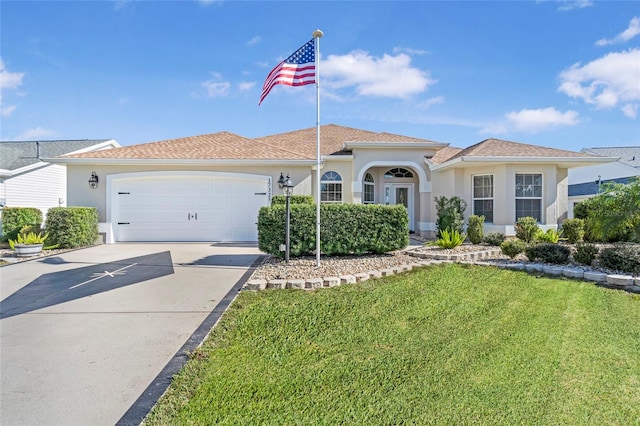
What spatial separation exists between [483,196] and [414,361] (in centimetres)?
1086

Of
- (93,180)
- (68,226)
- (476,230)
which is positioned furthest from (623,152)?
(68,226)

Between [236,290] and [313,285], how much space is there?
145 cm

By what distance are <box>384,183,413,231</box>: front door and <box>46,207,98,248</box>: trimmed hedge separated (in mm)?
12437

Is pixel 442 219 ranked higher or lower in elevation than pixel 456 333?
higher

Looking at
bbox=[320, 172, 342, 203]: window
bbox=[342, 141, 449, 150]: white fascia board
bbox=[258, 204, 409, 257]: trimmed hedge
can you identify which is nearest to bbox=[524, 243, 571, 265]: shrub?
bbox=[258, 204, 409, 257]: trimmed hedge

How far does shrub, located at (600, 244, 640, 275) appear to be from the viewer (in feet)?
21.6

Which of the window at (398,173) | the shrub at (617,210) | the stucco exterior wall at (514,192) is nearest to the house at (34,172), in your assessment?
the window at (398,173)

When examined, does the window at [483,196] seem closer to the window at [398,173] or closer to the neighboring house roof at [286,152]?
the neighboring house roof at [286,152]

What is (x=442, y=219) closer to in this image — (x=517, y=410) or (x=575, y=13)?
(x=575, y=13)

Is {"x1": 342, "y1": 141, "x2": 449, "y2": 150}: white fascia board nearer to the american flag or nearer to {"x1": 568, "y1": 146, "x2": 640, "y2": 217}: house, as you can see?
the american flag

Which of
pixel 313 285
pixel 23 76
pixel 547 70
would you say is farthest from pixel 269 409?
pixel 547 70

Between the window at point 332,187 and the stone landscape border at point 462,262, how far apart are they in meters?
5.95

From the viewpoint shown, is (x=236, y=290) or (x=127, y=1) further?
(x=127, y=1)

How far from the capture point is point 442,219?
11094 millimetres
